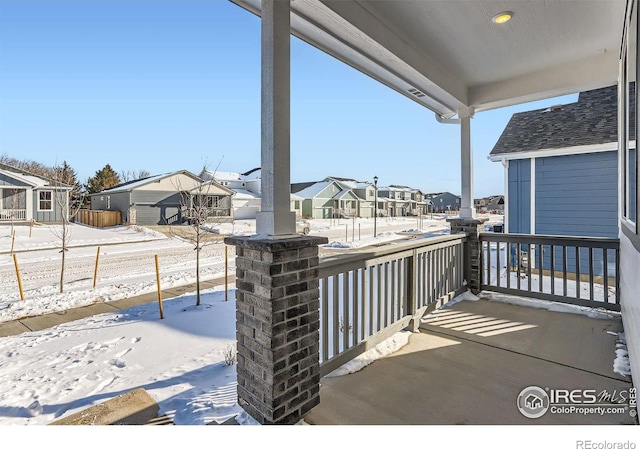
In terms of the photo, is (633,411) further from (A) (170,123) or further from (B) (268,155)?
(A) (170,123)

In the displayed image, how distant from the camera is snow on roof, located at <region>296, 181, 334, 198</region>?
25.5m

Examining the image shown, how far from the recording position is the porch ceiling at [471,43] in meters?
2.44

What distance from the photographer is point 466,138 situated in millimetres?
4273

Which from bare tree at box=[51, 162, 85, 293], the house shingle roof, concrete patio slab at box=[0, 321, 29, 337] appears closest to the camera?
concrete patio slab at box=[0, 321, 29, 337]

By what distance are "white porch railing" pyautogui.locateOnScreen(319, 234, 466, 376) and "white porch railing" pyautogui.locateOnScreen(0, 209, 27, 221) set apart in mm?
14851

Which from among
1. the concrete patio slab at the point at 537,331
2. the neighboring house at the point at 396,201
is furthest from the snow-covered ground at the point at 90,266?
the neighboring house at the point at 396,201

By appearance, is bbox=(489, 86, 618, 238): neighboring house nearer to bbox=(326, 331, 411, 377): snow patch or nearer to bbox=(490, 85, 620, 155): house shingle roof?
bbox=(490, 85, 620, 155): house shingle roof

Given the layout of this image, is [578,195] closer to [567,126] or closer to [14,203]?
[567,126]

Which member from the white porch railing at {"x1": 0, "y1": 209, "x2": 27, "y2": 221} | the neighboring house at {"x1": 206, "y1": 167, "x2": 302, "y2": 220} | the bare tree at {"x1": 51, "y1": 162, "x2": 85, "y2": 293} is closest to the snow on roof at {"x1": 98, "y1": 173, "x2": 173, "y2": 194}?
the white porch railing at {"x1": 0, "y1": 209, "x2": 27, "y2": 221}

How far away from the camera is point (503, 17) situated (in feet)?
8.45

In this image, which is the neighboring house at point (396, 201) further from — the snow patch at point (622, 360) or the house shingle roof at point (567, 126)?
the snow patch at point (622, 360)

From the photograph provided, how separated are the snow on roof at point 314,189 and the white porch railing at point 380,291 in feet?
71.6

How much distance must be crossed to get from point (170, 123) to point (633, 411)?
5045mm

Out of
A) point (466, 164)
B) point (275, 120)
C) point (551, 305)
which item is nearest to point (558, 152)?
point (466, 164)
